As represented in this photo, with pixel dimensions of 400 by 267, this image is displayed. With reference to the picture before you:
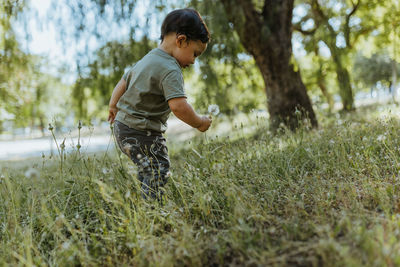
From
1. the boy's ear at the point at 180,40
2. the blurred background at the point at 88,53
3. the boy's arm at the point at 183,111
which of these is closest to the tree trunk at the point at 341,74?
the blurred background at the point at 88,53

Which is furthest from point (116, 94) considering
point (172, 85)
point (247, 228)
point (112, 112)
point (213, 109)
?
point (247, 228)

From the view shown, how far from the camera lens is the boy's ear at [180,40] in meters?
2.35

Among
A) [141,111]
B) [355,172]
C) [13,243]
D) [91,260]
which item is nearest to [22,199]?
[13,243]

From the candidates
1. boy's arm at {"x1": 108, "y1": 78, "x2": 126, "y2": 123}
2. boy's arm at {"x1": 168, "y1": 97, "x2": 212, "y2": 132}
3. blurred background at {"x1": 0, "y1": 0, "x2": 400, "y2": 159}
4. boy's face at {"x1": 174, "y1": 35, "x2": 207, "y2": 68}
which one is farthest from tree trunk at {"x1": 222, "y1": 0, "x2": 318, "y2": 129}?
boy's arm at {"x1": 168, "y1": 97, "x2": 212, "y2": 132}

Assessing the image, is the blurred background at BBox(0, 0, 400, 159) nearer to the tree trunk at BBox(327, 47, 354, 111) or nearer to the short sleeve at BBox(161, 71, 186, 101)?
the tree trunk at BBox(327, 47, 354, 111)

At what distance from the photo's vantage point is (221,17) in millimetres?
4324

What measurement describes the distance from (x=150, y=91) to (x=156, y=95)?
77 millimetres

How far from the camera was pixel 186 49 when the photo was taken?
242cm

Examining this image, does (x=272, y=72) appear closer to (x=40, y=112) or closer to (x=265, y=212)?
(x=40, y=112)

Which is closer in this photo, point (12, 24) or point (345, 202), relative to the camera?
point (345, 202)

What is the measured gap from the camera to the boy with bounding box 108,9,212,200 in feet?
7.55

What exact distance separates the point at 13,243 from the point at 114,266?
82 centimetres

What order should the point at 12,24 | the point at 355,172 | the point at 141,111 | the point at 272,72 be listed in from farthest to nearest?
1. the point at 272,72
2. the point at 12,24
3. the point at 141,111
4. the point at 355,172

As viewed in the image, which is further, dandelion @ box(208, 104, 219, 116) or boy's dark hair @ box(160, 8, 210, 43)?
dandelion @ box(208, 104, 219, 116)
